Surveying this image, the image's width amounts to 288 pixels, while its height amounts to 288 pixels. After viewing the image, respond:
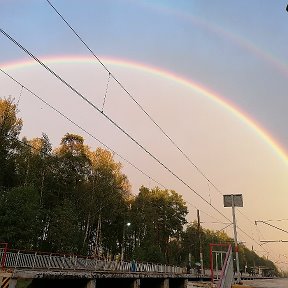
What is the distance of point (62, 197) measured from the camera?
48.3 m

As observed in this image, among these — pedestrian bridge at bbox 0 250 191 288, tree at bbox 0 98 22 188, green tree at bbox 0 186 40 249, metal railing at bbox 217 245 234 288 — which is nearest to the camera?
metal railing at bbox 217 245 234 288

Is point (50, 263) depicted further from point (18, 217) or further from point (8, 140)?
point (8, 140)

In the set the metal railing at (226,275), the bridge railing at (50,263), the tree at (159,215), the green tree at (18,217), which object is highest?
the tree at (159,215)

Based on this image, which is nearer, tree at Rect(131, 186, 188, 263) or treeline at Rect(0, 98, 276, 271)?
treeline at Rect(0, 98, 276, 271)

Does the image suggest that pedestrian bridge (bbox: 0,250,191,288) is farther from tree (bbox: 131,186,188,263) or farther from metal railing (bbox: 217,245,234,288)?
tree (bbox: 131,186,188,263)

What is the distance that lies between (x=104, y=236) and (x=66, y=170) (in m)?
22.9

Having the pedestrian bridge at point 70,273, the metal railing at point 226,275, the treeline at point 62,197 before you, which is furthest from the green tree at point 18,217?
the metal railing at point 226,275

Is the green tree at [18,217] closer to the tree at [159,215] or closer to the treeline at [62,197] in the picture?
the treeline at [62,197]

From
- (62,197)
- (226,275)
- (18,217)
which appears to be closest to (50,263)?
(18,217)

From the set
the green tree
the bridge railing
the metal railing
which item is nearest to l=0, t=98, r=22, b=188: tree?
the green tree

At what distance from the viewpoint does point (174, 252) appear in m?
88.4

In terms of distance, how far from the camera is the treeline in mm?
33156

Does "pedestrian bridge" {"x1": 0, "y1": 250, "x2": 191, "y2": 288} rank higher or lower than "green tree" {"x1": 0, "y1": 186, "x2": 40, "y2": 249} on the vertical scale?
lower

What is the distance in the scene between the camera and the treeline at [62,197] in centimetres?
3316
